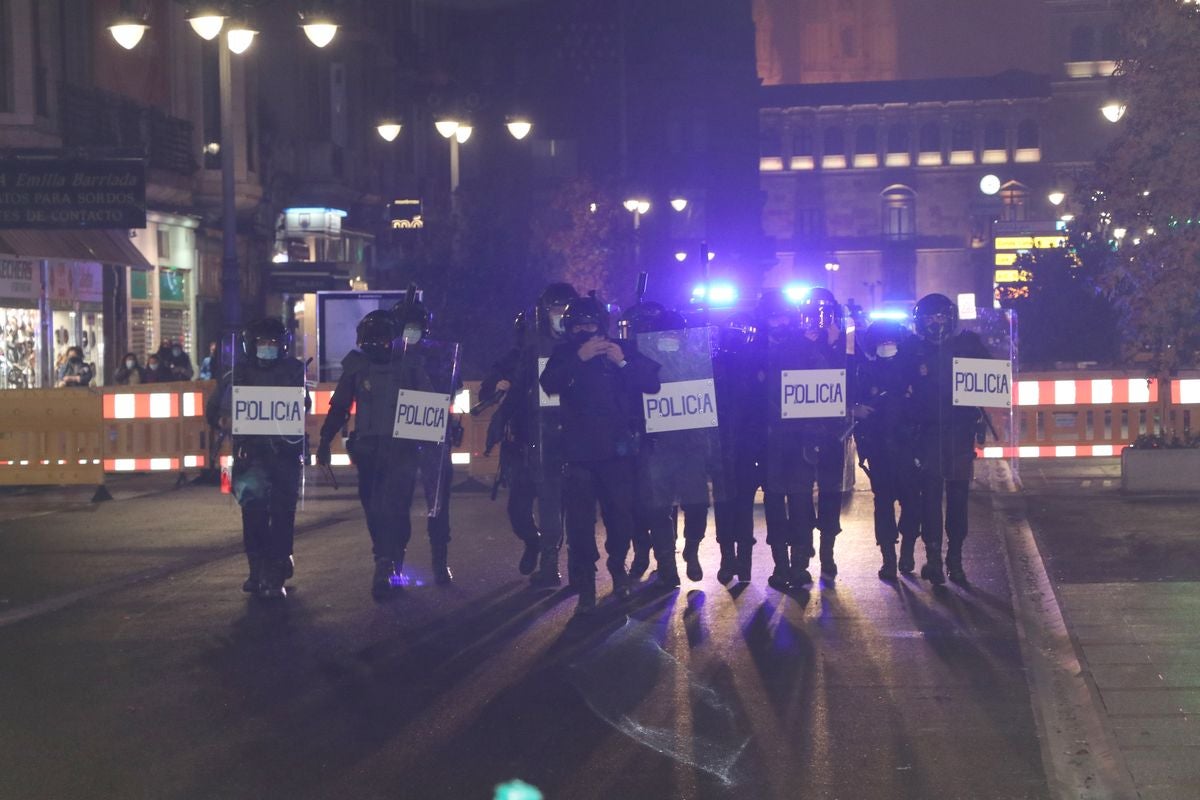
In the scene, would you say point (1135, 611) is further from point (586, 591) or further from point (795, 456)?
point (586, 591)

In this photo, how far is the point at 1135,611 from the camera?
10391 millimetres

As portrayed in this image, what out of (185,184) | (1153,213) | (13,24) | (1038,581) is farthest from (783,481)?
(185,184)

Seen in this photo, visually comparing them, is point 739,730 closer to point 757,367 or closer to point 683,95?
point 757,367

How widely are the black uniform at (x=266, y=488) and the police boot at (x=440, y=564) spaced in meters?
1.07

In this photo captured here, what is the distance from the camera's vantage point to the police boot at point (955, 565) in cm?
1216

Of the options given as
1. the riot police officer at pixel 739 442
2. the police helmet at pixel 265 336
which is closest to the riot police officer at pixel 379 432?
the police helmet at pixel 265 336

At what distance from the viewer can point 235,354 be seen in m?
12.6

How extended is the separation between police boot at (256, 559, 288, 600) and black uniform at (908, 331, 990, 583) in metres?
4.26

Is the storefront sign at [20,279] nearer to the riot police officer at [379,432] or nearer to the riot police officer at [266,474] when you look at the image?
the riot police officer at [266,474]

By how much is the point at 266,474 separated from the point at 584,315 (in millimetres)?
2467

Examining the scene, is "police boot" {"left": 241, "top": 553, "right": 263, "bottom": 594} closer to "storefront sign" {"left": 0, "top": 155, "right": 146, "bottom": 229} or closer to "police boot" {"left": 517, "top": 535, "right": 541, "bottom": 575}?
"police boot" {"left": 517, "top": 535, "right": 541, "bottom": 575}

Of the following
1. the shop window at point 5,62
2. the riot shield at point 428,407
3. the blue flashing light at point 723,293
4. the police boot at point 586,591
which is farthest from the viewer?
the blue flashing light at point 723,293

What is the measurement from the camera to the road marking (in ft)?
22.1

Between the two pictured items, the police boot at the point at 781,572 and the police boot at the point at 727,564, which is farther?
the police boot at the point at 727,564
